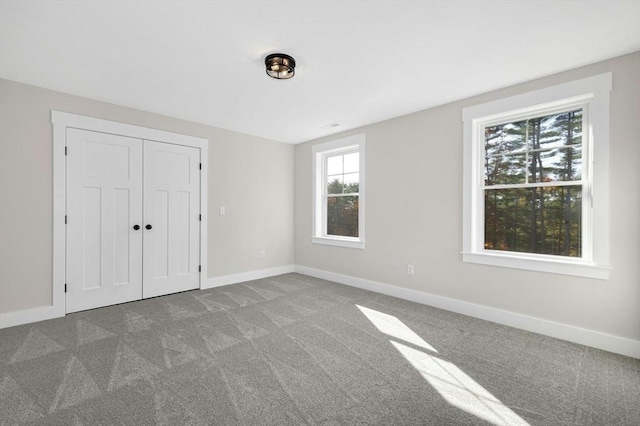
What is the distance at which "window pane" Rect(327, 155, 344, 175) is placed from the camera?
511 centimetres

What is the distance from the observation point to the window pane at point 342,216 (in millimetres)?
4848

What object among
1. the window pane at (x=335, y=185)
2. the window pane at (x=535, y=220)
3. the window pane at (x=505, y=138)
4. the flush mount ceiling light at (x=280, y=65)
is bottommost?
the window pane at (x=535, y=220)

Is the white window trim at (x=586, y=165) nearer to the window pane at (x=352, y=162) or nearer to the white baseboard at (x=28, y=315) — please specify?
the window pane at (x=352, y=162)

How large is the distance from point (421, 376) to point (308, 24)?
8.77ft

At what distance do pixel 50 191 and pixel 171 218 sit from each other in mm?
1308

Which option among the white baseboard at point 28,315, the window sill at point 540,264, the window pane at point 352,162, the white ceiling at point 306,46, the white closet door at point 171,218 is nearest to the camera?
the white ceiling at point 306,46

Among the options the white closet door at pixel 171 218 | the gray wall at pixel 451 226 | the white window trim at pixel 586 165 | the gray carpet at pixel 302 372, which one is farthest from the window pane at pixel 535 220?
the white closet door at pixel 171 218

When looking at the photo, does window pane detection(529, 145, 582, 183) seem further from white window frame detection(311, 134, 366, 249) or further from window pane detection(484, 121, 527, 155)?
white window frame detection(311, 134, 366, 249)

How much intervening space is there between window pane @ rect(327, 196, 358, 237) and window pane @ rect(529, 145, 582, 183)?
7.95ft

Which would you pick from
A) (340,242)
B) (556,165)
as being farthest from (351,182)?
(556,165)

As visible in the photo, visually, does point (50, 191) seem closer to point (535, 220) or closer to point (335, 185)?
point (335, 185)

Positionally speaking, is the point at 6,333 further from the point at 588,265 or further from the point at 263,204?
the point at 588,265

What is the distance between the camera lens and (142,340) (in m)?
2.68

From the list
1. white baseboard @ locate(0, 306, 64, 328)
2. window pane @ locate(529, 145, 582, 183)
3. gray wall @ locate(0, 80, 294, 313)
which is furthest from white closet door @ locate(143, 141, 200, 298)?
window pane @ locate(529, 145, 582, 183)
